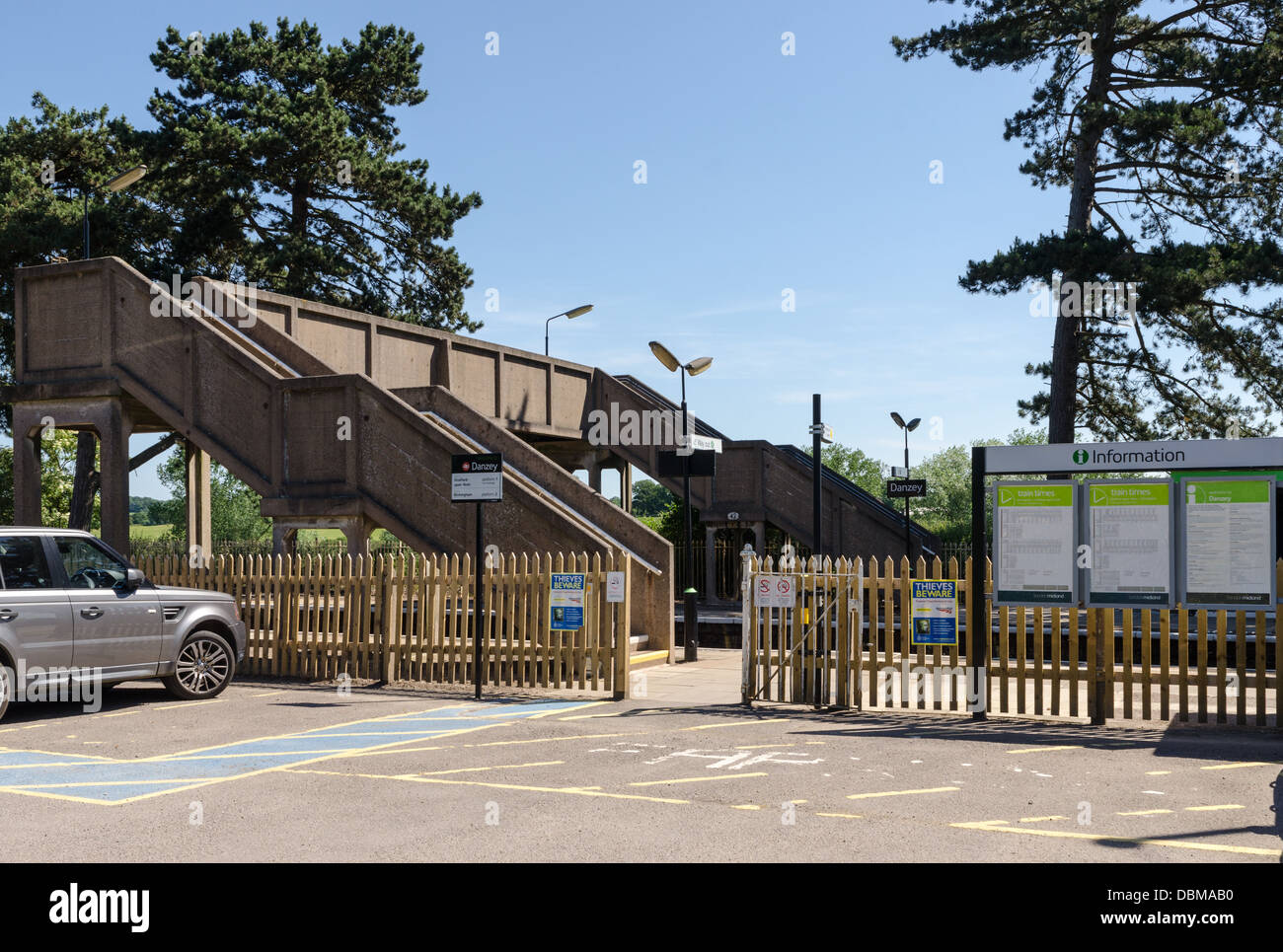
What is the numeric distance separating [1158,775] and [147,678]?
10.1 metres

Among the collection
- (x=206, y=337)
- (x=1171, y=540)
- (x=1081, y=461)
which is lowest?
(x=1171, y=540)

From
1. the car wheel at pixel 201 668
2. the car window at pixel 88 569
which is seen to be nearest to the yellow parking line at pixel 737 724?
the car wheel at pixel 201 668

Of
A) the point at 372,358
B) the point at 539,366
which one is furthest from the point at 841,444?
the point at 372,358

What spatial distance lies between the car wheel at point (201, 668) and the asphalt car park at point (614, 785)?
26 centimetres

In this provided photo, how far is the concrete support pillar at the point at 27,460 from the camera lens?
23.6 m

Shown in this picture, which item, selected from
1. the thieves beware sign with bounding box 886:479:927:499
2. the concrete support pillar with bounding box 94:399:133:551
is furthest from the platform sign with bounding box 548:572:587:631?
the concrete support pillar with bounding box 94:399:133:551

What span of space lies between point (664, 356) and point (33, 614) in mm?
16429

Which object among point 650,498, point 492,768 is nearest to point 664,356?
point 492,768

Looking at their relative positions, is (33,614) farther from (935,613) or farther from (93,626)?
(935,613)

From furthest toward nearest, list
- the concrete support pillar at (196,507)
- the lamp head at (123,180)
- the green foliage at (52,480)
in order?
1. the green foliage at (52,480)
2. the concrete support pillar at (196,507)
3. the lamp head at (123,180)

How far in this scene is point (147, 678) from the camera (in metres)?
13.1

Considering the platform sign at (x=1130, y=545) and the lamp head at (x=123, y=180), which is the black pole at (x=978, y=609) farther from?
the lamp head at (x=123, y=180)

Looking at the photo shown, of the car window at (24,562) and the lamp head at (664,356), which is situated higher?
the lamp head at (664,356)
